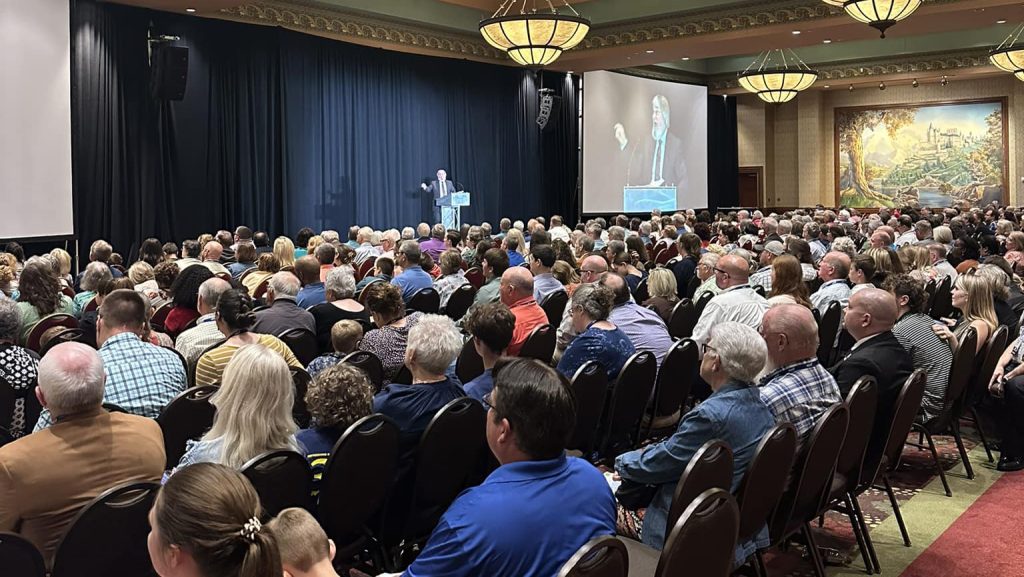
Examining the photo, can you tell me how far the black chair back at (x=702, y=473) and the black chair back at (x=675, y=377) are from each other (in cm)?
189

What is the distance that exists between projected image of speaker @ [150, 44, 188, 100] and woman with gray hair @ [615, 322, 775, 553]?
33.9ft

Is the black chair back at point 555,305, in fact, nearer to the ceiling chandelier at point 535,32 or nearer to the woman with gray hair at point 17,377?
the woman with gray hair at point 17,377

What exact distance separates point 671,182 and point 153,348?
1900 centimetres

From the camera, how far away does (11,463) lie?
2492mm

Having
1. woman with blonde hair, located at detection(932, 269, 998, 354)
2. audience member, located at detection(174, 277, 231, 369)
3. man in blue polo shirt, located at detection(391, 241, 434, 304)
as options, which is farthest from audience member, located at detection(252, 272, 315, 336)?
woman with blonde hair, located at detection(932, 269, 998, 354)

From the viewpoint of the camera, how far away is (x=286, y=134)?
14.1 metres

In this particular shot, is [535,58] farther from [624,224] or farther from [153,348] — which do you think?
[153,348]

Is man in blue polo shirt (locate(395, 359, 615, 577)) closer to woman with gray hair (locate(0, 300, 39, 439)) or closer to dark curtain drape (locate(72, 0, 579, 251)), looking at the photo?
woman with gray hair (locate(0, 300, 39, 439))

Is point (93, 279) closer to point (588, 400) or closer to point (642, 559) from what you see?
point (588, 400)

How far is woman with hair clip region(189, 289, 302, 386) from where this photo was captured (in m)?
4.10

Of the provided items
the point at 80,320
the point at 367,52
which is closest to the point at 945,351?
Result: the point at 80,320

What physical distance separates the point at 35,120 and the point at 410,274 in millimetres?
6079

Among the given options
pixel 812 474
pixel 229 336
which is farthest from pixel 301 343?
pixel 812 474

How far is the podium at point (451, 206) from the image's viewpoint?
16.5 metres
